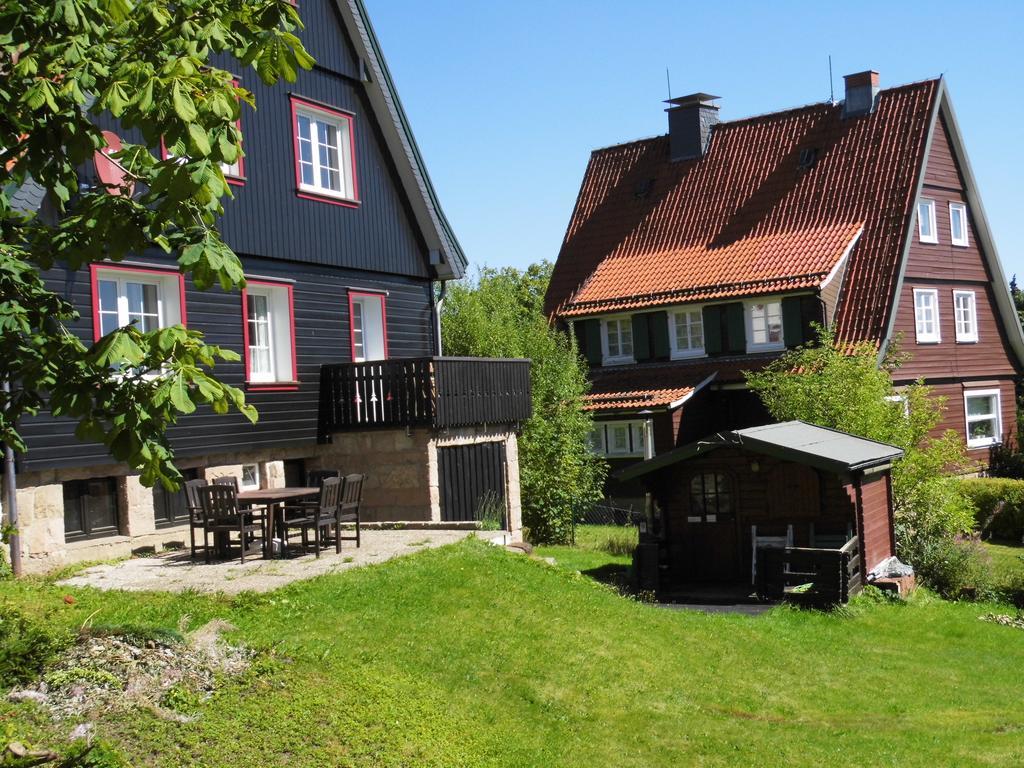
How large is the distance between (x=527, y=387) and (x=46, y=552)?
30.0 ft

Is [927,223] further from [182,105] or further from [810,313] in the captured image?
[182,105]

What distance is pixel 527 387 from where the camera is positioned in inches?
840

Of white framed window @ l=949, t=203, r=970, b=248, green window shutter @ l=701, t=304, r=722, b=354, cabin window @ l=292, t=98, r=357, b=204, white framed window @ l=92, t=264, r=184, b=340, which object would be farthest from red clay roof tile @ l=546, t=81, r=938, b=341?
white framed window @ l=92, t=264, r=184, b=340

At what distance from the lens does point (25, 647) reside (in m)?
8.48

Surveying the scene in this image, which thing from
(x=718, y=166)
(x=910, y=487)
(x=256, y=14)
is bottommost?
(x=910, y=487)

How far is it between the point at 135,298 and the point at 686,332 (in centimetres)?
1816

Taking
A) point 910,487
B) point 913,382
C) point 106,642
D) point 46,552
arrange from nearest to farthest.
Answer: point 106,642 → point 46,552 → point 910,487 → point 913,382

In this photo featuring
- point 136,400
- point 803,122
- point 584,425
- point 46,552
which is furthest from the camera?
point 803,122

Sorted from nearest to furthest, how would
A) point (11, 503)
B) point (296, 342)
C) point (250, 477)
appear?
point (11, 503)
point (250, 477)
point (296, 342)

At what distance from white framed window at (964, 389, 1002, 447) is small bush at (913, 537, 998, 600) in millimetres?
13816

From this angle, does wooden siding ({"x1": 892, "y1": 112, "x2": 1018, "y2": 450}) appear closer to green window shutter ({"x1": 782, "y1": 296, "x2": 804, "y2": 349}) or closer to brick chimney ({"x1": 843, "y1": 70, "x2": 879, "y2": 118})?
brick chimney ({"x1": 843, "y1": 70, "x2": 879, "y2": 118})

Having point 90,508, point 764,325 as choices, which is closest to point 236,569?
point 90,508

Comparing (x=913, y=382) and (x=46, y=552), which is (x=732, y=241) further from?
(x=46, y=552)

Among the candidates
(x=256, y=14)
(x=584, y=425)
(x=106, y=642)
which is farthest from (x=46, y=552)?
(x=584, y=425)
